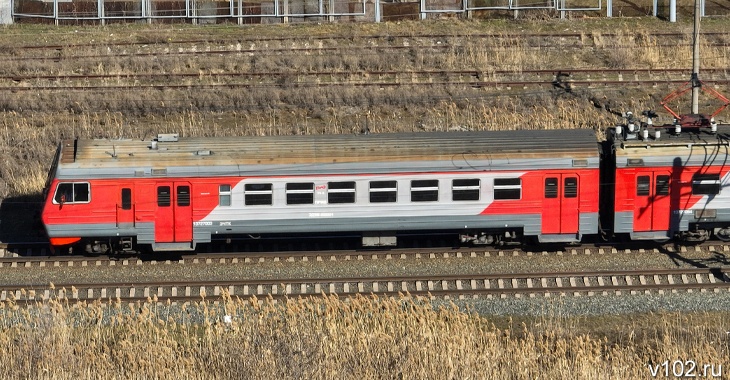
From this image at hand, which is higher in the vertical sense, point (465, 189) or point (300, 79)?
point (300, 79)

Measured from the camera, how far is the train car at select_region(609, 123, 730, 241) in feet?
68.1

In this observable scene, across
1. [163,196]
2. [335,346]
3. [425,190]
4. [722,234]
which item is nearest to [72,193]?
[163,196]

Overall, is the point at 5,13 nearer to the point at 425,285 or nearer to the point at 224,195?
the point at 224,195

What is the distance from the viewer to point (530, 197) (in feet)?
68.4

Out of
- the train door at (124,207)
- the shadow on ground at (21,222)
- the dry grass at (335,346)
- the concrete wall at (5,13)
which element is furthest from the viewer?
the concrete wall at (5,13)

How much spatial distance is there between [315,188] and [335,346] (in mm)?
6454

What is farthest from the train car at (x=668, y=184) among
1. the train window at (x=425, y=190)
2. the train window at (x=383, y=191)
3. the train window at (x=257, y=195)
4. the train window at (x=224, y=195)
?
the train window at (x=224, y=195)

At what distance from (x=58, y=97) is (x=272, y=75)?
6228mm

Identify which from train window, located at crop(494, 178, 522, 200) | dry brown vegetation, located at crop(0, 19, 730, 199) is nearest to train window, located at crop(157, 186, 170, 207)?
dry brown vegetation, located at crop(0, 19, 730, 199)

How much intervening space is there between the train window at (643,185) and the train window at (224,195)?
8.22 metres

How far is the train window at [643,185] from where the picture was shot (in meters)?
20.9

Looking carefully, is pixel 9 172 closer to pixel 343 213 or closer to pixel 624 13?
pixel 343 213

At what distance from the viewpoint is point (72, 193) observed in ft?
67.5

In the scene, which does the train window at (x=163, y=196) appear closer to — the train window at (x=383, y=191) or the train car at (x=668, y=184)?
the train window at (x=383, y=191)
